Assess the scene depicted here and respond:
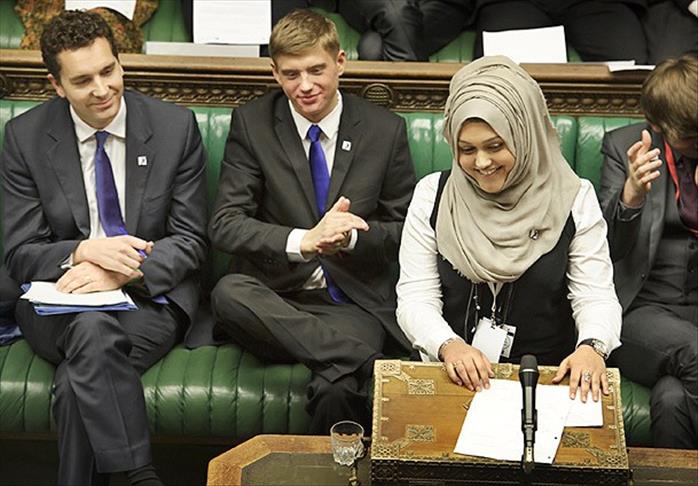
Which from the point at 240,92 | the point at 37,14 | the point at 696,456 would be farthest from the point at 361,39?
the point at 696,456

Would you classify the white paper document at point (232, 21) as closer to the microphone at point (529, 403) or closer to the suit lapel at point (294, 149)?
the suit lapel at point (294, 149)

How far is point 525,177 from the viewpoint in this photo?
2.86 m

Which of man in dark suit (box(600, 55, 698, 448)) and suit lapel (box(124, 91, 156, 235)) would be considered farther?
suit lapel (box(124, 91, 156, 235))

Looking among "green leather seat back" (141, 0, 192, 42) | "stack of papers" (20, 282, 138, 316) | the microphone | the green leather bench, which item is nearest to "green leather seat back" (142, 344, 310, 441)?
the green leather bench

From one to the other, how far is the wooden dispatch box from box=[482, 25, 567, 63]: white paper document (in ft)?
5.42

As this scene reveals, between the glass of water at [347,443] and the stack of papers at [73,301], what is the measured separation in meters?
0.81

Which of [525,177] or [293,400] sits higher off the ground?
[525,177]

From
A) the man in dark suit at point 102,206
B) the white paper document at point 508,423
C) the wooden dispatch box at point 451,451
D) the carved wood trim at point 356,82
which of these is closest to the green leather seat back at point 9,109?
the carved wood trim at point 356,82

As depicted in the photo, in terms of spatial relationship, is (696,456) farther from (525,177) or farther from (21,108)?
(21,108)

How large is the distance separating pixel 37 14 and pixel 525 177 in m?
2.00

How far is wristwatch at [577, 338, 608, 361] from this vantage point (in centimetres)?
271

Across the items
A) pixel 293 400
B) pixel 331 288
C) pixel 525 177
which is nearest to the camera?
pixel 525 177

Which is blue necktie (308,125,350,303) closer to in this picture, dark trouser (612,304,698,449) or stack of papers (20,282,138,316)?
stack of papers (20,282,138,316)

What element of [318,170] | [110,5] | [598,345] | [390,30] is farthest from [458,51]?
[598,345]
